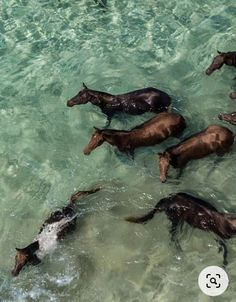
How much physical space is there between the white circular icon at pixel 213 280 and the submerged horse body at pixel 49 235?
2020 mm

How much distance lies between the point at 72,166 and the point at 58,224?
1.35 m

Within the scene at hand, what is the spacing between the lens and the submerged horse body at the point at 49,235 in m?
6.94

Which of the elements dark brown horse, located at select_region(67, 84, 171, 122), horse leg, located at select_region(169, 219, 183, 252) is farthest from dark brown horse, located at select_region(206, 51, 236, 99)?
horse leg, located at select_region(169, 219, 183, 252)

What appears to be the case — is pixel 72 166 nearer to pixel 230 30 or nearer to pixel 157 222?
pixel 157 222

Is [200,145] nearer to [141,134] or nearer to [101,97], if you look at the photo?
[141,134]

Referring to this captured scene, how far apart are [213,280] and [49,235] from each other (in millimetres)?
2380

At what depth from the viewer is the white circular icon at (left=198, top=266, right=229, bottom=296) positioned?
656 cm

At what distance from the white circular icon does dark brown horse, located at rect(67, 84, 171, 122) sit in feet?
9.96

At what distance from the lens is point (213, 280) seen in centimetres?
664

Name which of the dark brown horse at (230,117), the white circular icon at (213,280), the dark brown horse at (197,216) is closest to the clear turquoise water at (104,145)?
the white circular icon at (213,280)

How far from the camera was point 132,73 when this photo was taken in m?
9.91

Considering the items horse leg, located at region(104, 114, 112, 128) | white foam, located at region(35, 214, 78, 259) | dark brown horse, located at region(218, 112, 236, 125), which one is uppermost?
dark brown horse, located at region(218, 112, 236, 125)

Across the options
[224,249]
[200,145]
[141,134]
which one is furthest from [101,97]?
[224,249]

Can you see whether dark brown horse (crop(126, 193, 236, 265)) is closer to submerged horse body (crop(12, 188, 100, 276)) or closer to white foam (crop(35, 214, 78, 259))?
submerged horse body (crop(12, 188, 100, 276))
